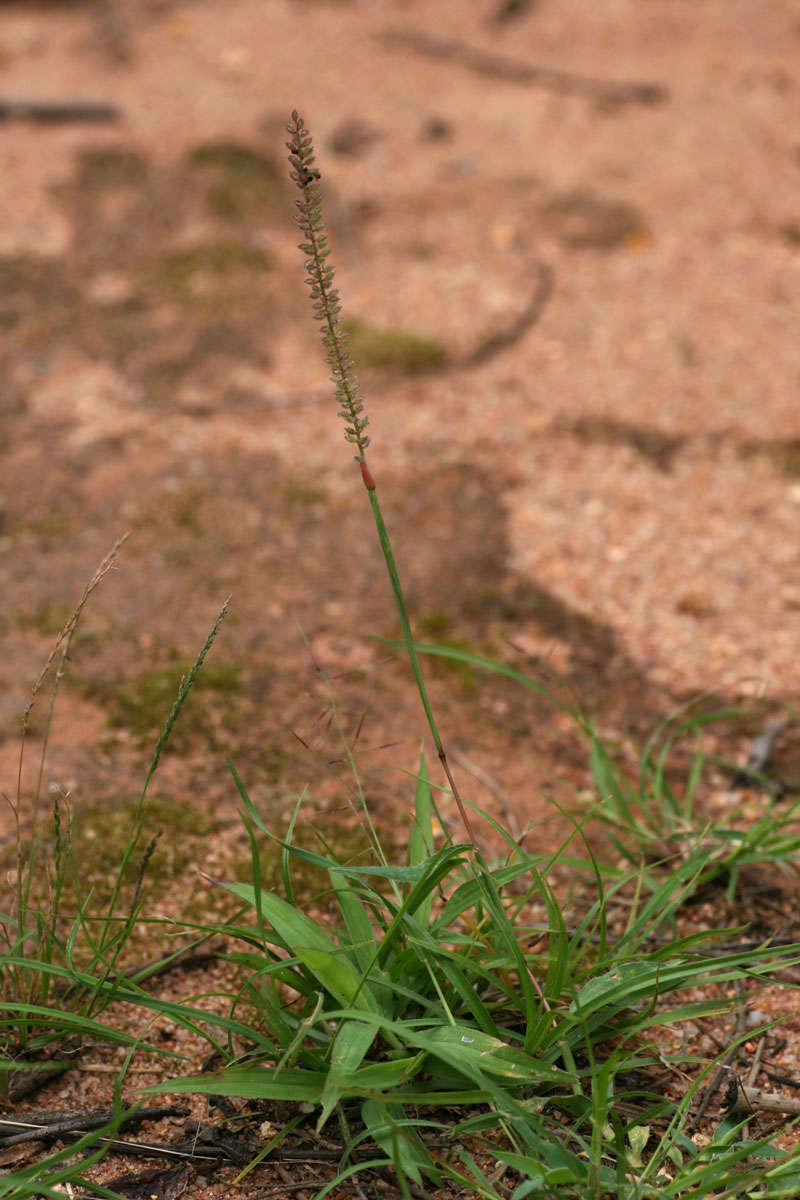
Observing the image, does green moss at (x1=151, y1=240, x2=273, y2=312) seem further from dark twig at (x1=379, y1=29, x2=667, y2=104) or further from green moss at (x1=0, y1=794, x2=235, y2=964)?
green moss at (x1=0, y1=794, x2=235, y2=964)

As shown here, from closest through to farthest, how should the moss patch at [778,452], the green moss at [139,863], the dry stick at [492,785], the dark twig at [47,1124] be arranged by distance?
the dark twig at [47,1124] → the green moss at [139,863] → the dry stick at [492,785] → the moss patch at [778,452]

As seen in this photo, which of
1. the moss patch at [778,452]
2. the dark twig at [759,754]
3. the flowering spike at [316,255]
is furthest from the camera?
the moss patch at [778,452]

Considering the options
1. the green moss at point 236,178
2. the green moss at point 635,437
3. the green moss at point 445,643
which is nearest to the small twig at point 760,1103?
the green moss at point 445,643

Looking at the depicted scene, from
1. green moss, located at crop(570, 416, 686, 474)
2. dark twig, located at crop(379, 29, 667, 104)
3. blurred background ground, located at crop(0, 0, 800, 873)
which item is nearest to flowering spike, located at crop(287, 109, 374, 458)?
blurred background ground, located at crop(0, 0, 800, 873)

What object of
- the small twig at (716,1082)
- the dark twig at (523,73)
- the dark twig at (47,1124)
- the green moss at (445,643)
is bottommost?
the dark twig at (47,1124)

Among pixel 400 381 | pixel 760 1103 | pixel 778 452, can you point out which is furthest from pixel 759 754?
pixel 400 381

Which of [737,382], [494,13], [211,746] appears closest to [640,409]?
[737,382]

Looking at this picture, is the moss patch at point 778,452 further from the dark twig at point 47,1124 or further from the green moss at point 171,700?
the dark twig at point 47,1124
